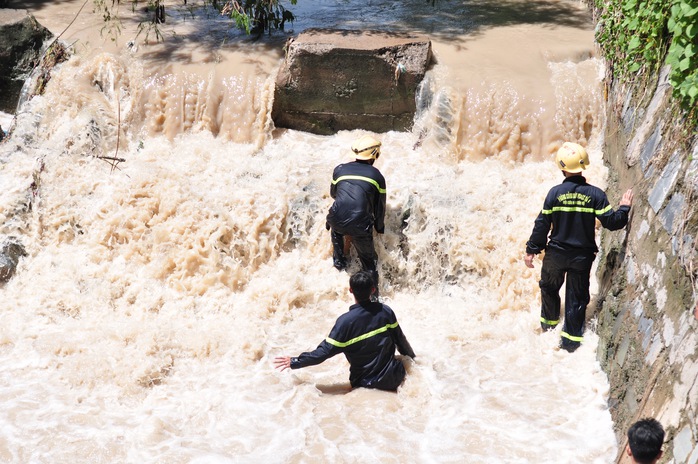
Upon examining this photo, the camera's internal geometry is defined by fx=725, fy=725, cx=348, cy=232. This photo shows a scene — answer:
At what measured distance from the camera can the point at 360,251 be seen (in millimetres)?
6992

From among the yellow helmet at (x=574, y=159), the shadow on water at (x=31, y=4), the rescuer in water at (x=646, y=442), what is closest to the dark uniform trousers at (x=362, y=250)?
the yellow helmet at (x=574, y=159)

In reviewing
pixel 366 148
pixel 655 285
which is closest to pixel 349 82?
pixel 366 148

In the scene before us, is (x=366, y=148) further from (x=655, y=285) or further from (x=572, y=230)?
Answer: (x=655, y=285)

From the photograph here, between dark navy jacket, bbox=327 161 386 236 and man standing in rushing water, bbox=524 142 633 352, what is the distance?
5.11 feet

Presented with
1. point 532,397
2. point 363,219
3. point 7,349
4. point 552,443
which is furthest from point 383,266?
point 7,349

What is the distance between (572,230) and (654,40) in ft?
5.54

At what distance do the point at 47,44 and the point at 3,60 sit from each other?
23.9 inches

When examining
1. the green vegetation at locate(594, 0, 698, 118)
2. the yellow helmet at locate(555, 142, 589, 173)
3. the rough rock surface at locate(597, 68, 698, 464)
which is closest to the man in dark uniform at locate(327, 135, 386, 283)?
the yellow helmet at locate(555, 142, 589, 173)

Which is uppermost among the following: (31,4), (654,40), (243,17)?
(654,40)

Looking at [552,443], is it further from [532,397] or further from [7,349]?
[7,349]

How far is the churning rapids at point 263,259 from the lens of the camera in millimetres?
5094

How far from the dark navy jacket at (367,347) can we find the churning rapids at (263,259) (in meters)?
0.15

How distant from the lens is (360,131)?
342 inches

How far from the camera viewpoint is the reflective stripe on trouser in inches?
222
